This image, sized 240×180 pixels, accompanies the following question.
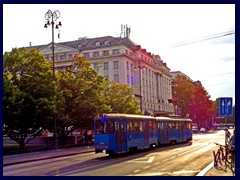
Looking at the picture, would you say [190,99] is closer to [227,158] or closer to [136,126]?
[136,126]

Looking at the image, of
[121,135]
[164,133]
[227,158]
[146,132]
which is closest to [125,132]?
[121,135]

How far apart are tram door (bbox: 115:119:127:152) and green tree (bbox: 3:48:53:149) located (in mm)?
8173

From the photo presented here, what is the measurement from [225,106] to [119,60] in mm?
66804

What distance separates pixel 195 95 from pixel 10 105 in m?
85.5

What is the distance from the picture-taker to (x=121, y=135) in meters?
29.1

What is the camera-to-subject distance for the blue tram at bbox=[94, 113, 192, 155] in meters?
28.3

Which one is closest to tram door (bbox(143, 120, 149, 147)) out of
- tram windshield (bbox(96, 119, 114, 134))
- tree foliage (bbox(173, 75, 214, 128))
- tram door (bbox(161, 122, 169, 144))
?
tram windshield (bbox(96, 119, 114, 134))

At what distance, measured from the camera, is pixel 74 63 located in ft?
157

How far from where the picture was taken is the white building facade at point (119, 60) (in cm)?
8681

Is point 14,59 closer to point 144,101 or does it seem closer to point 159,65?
point 144,101

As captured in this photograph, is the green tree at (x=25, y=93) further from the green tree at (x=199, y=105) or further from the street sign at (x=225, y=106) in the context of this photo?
the green tree at (x=199, y=105)

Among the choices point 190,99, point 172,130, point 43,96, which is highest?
point 190,99

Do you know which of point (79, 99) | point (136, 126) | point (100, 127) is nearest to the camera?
point (100, 127)
